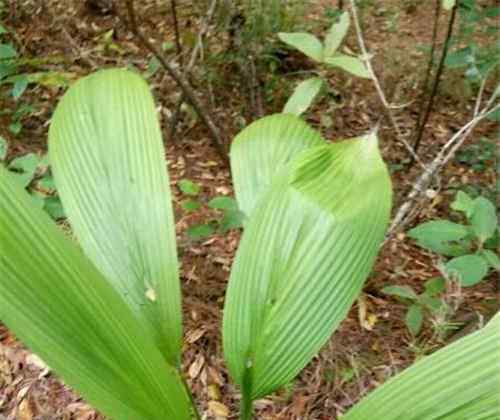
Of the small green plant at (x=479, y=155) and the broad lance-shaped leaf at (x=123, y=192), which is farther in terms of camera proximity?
the small green plant at (x=479, y=155)

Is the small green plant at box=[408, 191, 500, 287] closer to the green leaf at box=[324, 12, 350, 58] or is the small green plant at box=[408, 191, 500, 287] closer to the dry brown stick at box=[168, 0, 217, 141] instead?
the green leaf at box=[324, 12, 350, 58]

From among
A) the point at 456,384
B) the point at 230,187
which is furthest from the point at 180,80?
the point at 456,384

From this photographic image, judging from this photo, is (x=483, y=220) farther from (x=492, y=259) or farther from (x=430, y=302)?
(x=430, y=302)

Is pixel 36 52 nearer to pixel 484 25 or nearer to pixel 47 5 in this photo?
pixel 47 5

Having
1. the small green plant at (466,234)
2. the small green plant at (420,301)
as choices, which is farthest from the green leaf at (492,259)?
the small green plant at (420,301)

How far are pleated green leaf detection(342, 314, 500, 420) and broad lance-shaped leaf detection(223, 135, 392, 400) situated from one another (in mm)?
148

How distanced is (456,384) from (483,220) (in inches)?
18.1

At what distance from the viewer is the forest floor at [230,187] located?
3.85 ft

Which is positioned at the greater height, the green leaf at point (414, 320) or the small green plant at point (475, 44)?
the small green plant at point (475, 44)

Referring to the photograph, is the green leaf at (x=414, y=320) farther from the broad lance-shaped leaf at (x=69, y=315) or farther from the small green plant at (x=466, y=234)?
the broad lance-shaped leaf at (x=69, y=315)

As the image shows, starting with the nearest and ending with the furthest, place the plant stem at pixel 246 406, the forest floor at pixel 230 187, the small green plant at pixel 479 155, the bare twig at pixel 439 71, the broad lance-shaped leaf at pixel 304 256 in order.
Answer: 1. the broad lance-shaped leaf at pixel 304 256
2. the plant stem at pixel 246 406
3. the forest floor at pixel 230 187
4. the bare twig at pixel 439 71
5. the small green plant at pixel 479 155

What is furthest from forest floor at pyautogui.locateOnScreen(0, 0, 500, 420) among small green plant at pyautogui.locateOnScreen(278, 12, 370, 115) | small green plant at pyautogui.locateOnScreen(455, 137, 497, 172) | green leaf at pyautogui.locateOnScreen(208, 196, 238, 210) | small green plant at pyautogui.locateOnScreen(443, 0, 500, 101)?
small green plant at pyautogui.locateOnScreen(278, 12, 370, 115)

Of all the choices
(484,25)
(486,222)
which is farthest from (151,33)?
(486,222)

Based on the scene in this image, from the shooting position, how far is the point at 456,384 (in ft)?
1.99
